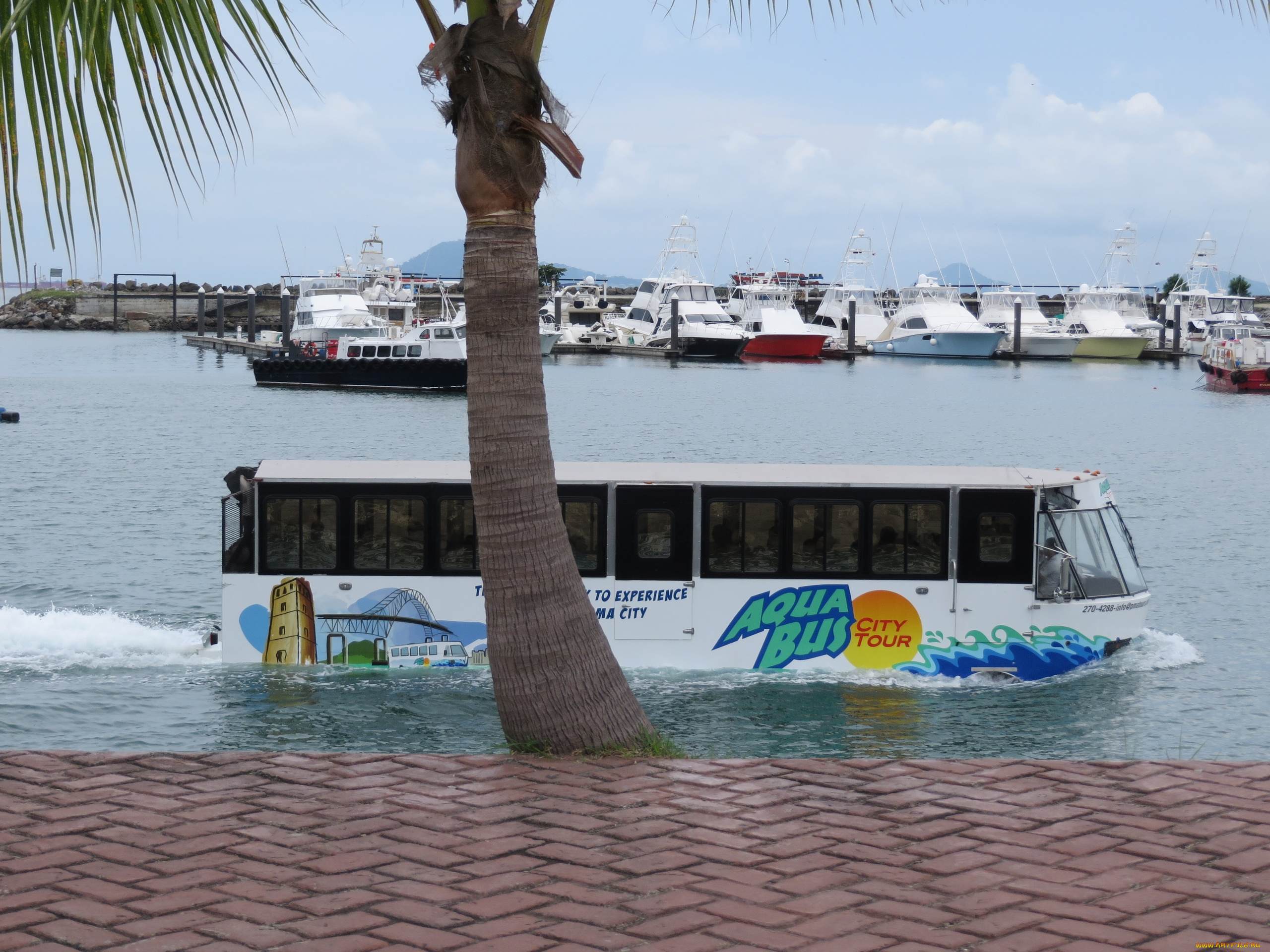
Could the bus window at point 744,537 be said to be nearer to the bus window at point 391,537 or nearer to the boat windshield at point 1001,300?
the bus window at point 391,537

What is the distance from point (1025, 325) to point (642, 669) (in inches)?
4141

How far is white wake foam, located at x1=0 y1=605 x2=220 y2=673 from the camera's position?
53.4ft

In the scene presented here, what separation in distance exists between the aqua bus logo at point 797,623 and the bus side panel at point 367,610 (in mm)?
2705

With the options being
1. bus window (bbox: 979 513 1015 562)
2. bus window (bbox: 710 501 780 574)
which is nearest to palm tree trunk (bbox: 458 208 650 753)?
bus window (bbox: 710 501 780 574)

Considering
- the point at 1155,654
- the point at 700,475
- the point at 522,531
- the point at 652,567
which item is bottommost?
the point at 1155,654

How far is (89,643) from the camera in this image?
17.3 meters

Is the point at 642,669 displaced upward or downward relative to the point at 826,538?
downward

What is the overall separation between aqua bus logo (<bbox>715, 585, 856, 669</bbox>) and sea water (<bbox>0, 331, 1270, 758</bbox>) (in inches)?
12.6

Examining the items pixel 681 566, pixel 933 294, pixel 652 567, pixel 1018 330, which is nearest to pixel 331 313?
pixel 1018 330

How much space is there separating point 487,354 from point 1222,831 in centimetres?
463

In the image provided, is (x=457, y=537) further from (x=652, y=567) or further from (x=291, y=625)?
(x=652, y=567)

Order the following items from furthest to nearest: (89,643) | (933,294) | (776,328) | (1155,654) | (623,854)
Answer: (933,294) < (776,328) < (1155,654) < (89,643) < (623,854)

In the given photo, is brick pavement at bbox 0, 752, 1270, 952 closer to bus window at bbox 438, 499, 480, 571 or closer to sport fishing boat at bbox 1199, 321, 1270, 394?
bus window at bbox 438, 499, 480, 571

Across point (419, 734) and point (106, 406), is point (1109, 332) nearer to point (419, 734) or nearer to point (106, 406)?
point (106, 406)
